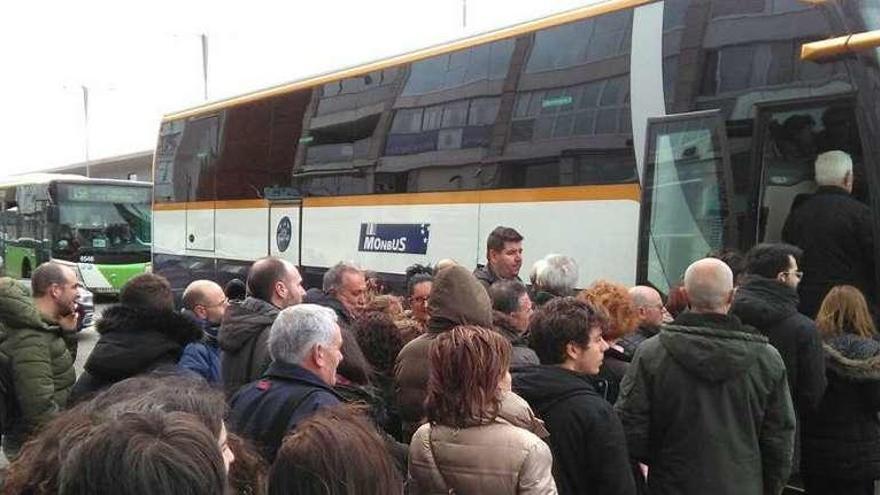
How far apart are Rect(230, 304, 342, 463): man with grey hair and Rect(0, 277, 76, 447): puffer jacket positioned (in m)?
1.66

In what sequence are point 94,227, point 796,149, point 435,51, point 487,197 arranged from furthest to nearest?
point 94,227 → point 435,51 → point 487,197 → point 796,149

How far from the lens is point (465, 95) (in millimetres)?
7730

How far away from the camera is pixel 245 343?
13.5ft

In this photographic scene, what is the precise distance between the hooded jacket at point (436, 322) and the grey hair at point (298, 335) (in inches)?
20.8

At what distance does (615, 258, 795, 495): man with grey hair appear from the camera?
3410mm

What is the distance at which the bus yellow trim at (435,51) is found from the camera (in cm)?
648

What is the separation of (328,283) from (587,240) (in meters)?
2.36

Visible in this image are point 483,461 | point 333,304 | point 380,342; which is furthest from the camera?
point 333,304

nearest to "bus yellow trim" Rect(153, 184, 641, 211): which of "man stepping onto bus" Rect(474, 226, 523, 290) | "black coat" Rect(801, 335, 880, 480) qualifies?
"man stepping onto bus" Rect(474, 226, 523, 290)

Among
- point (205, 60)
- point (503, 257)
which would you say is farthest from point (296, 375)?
point (205, 60)

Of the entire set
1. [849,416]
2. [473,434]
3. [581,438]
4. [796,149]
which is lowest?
[849,416]

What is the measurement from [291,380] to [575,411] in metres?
1.04

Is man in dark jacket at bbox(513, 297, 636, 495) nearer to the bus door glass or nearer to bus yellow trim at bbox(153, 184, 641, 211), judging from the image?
the bus door glass

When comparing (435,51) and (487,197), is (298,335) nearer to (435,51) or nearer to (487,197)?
(487,197)
